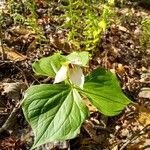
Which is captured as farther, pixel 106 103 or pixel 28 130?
pixel 28 130

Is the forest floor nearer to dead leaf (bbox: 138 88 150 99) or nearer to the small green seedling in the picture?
dead leaf (bbox: 138 88 150 99)

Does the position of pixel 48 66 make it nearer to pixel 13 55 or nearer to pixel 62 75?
pixel 62 75

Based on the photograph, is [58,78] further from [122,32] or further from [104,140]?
[122,32]

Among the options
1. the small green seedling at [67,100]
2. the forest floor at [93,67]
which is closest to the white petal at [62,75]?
the small green seedling at [67,100]

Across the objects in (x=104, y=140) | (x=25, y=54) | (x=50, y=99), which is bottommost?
(x=104, y=140)

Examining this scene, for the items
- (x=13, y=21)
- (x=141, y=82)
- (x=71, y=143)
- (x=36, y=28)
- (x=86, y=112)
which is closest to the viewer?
(x=86, y=112)

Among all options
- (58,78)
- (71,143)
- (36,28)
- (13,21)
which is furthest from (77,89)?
(13,21)
